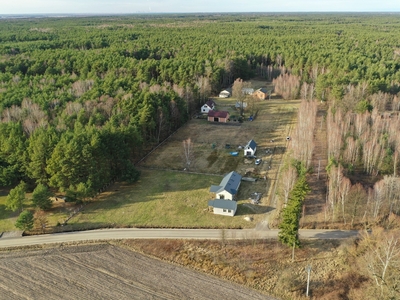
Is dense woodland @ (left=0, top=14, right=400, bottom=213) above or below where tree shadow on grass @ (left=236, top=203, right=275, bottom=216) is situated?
above

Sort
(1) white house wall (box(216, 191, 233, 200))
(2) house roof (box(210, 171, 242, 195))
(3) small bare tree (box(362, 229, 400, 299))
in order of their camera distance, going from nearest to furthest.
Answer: (3) small bare tree (box(362, 229, 400, 299)) → (1) white house wall (box(216, 191, 233, 200)) → (2) house roof (box(210, 171, 242, 195))

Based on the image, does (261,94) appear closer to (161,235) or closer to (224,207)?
(224,207)

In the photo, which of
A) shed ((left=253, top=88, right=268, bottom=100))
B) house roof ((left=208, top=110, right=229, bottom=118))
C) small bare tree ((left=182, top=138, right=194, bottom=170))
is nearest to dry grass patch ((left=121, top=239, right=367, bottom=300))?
small bare tree ((left=182, top=138, right=194, bottom=170))

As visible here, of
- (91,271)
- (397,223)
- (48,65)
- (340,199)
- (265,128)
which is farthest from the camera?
(48,65)

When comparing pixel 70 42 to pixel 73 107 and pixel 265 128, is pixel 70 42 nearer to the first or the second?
pixel 73 107

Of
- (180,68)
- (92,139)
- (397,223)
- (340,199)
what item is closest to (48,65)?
(180,68)

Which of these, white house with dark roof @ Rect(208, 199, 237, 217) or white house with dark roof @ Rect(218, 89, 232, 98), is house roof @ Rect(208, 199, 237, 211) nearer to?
white house with dark roof @ Rect(208, 199, 237, 217)
